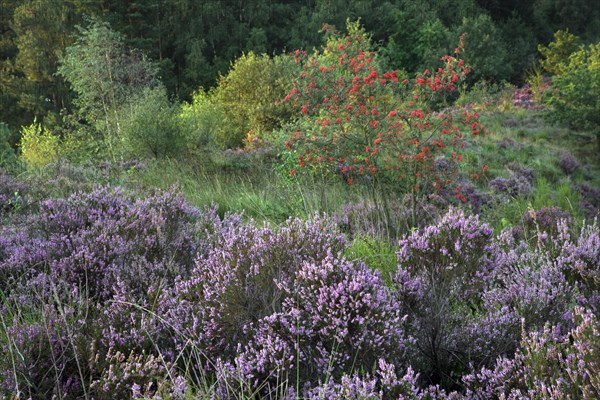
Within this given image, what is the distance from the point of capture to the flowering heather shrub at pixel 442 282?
2309mm

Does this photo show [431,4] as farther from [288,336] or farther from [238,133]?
[288,336]

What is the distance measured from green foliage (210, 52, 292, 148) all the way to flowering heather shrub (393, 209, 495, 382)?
15.5 meters

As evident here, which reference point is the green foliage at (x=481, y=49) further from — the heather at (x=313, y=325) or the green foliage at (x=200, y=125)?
the heather at (x=313, y=325)

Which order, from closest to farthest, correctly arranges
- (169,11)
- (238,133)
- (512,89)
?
(238,133)
(512,89)
(169,11)

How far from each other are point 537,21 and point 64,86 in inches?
1328

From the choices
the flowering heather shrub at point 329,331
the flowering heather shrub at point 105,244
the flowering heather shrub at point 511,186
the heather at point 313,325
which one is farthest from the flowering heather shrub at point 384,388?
the flowering heather shrub at point 511,186

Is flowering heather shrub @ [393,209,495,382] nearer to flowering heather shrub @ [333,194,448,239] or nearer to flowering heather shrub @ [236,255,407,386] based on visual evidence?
flowering heather shrub @ [236,255,407,386]

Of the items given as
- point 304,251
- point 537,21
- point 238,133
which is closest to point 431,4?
point 537,21

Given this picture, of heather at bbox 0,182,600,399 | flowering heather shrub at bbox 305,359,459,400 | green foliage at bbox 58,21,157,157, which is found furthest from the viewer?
green foliage at bbox 58,21,157,157

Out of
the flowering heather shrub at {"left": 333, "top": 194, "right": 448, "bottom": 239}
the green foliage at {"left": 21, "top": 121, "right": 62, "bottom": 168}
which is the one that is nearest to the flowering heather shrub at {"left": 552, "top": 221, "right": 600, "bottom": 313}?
the flowering heather shrub at {"left": 333, "top": 194, "right": 448, "bottom": 239}

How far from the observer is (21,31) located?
32.6m

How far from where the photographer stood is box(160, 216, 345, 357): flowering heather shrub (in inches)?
90.7

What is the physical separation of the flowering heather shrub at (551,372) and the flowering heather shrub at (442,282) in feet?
1.06

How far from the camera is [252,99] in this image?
1928 centimetres
